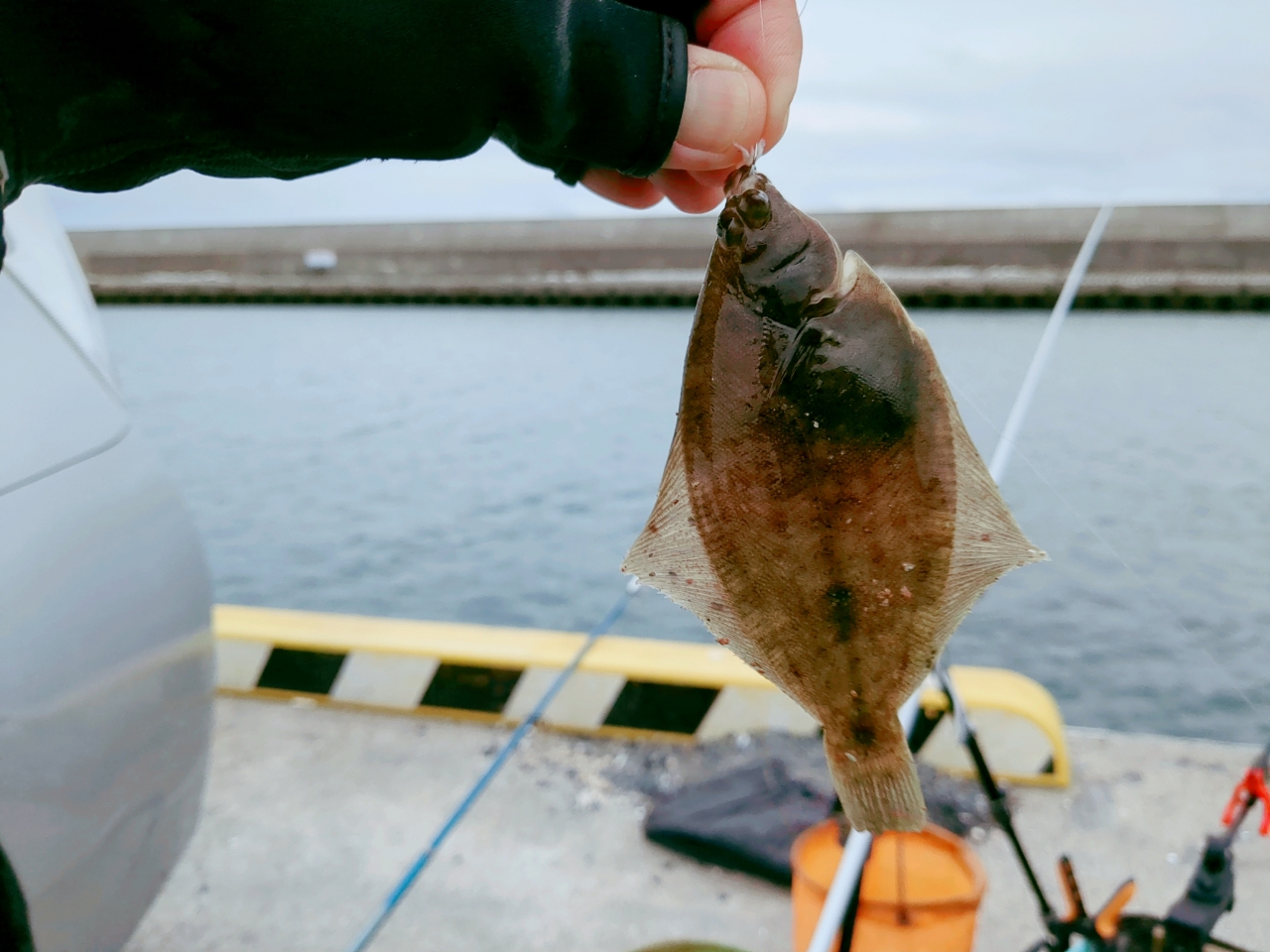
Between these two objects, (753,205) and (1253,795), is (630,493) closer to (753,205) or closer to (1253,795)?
(1253,795)

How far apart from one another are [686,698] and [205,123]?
3588 mm

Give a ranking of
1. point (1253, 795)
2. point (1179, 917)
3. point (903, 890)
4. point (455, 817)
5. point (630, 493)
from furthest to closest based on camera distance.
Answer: point (630, 493) < point (455, 817) < point (903, 890) < point (1253, 795) < point (1179, 917)

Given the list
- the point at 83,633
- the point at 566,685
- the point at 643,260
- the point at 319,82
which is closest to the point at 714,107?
the point at 319,82

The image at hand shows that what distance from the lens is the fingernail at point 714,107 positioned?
1040 millimetres

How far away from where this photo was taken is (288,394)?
1906 cm

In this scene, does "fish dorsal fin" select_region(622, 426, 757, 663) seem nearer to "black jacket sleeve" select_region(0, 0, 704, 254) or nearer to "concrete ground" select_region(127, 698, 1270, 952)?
"black jacket sleeve" select_region(0, 0, 704, 254)

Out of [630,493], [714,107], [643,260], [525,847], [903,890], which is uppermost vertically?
[714,107]

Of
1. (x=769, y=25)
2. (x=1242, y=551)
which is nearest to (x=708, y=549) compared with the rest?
(x=769, y=25)

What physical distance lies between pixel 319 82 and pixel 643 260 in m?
32.6

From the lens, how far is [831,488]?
1.10 meters

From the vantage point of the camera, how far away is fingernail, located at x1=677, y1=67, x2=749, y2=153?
1.04 meters

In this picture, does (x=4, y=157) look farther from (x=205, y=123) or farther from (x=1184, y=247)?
(x=1184, y=247)

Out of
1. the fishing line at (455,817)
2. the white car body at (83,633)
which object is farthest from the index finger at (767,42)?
the white car body at (83,633)

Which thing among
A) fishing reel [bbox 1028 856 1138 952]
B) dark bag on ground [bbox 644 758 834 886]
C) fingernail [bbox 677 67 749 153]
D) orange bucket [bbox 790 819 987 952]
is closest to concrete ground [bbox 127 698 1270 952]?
dark bag on ground [bbox 644 758 834 886]
